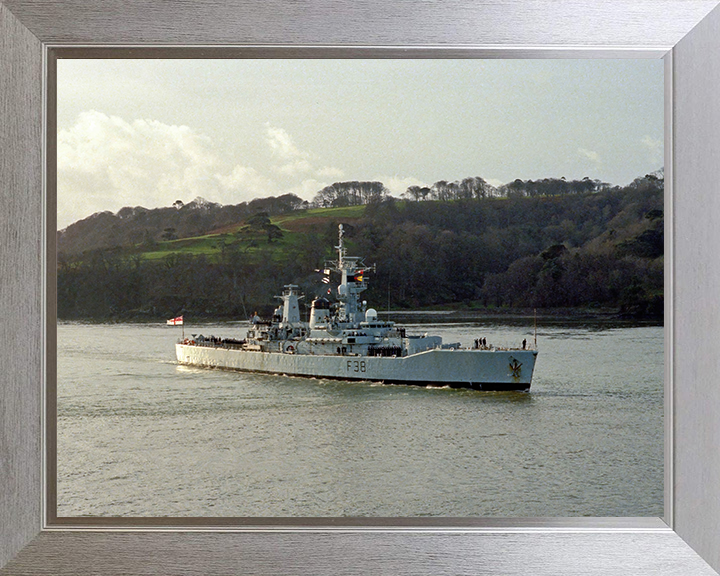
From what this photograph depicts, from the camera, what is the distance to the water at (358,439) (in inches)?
103

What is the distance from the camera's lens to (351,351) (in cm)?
306

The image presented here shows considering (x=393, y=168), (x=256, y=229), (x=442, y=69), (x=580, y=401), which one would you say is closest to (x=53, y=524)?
(x=256, y=229)

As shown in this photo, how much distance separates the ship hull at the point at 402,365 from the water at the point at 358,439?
2.5 inches

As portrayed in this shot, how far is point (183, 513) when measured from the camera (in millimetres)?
2598

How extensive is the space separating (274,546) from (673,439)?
1487mm

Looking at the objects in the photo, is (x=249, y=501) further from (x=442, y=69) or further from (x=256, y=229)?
(x=442, y=69)

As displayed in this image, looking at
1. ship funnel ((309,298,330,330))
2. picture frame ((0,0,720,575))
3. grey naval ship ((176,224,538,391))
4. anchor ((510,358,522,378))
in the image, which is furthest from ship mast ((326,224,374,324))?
picture frame ((0,0,720,575))

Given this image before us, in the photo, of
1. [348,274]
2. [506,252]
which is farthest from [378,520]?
[506,252]

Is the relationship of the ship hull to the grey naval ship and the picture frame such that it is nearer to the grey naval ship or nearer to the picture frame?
the grey naval ship

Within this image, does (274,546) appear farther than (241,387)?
No

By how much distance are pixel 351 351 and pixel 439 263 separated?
58 centimetres

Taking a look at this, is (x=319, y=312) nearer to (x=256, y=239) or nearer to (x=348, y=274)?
(x=348, y=274)

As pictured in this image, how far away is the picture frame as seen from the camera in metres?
2.42

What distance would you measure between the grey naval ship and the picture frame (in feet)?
1.93
